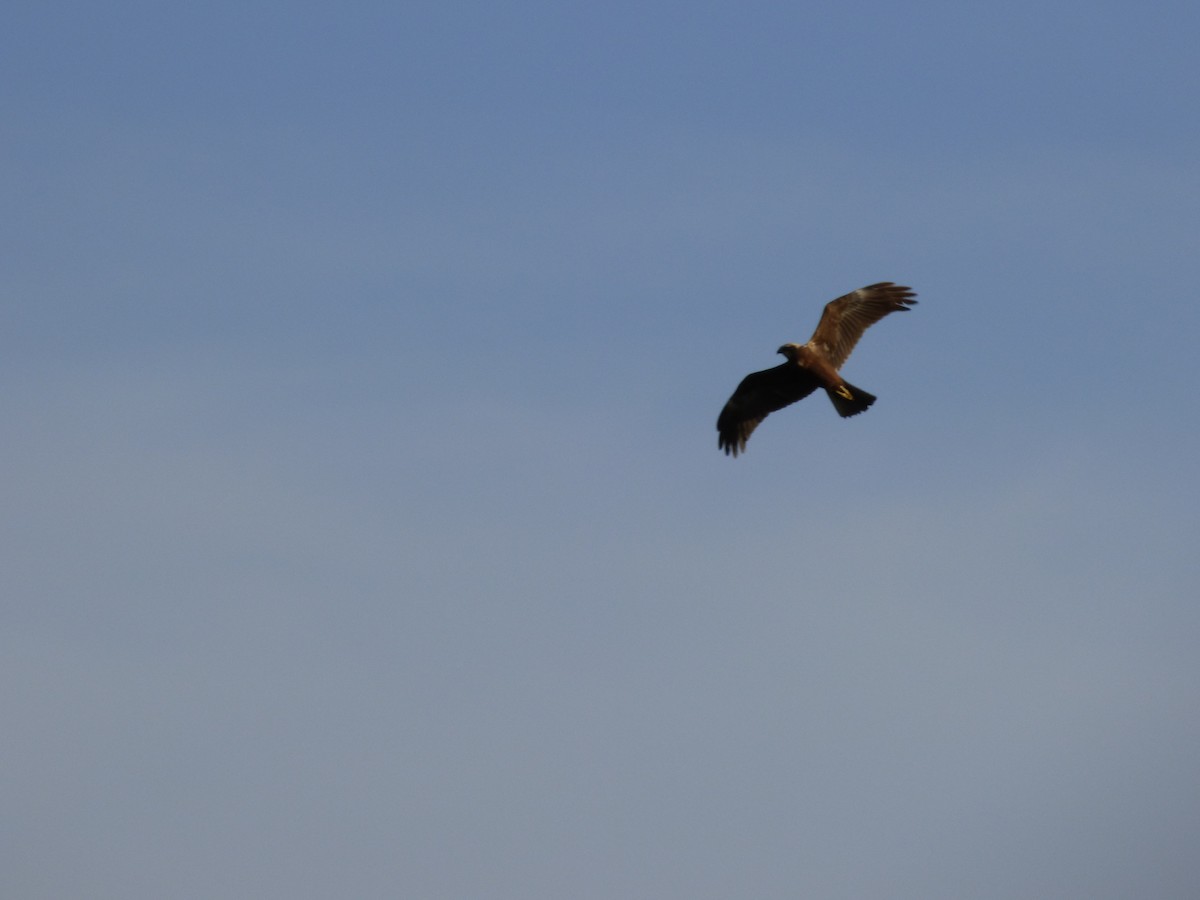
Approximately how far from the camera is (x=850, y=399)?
21812mm

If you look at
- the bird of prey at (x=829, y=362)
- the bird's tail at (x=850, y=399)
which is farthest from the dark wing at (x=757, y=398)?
the bird's tail at (x=850, y=399)

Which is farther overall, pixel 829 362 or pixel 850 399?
pixel 829 362

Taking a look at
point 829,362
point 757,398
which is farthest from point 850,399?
point 757,398

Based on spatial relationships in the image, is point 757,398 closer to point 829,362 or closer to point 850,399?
point 829,362

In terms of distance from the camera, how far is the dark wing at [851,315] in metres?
22.8

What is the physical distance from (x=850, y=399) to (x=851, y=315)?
5.37 ft

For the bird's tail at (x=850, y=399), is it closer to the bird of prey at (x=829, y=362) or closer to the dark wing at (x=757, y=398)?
the bird of prey at (x=829, y=362)

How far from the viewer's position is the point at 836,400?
22031 mm

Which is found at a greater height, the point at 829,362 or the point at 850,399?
the point at 829,362

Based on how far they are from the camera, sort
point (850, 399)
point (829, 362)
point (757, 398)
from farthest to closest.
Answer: point (757, 398)
point (829, 362)
point (850, 399)

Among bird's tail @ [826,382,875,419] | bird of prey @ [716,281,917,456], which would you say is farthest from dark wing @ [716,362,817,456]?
bird's tail @ [826,382,875,419]

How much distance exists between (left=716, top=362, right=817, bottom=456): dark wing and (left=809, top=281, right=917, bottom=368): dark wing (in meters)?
0.55

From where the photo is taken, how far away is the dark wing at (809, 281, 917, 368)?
22.8 meters

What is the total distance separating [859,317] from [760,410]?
7.47 ft
